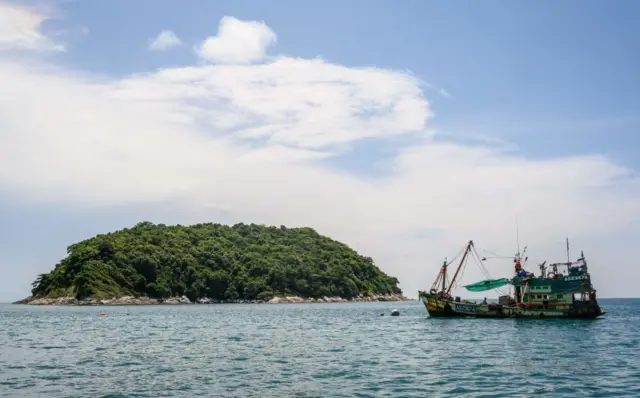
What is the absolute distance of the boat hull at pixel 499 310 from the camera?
102 m

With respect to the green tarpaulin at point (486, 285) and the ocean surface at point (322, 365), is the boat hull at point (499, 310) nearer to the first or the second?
the green tarpaulin at point (486, 285)

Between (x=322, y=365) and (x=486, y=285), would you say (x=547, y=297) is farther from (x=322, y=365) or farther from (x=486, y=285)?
(x=322, y=365)

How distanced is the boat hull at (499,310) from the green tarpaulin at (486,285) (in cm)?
489

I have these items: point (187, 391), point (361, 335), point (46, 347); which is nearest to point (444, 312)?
point (361, 335)

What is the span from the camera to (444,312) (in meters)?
111

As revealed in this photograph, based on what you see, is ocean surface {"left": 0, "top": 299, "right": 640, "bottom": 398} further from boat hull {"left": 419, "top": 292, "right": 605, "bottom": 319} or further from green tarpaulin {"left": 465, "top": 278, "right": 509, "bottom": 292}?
green tarpaulin {"left": 465, "top": 278, "right": 509, "bottom": 292}

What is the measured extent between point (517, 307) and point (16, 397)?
87.4 metres

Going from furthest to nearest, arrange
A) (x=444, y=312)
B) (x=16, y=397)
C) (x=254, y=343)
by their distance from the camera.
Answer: (x=444, y=312), (x=254, y=343), (x=16, y=397)

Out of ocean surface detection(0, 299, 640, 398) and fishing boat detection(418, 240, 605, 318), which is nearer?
ocean surface detection(0, 299, 640, 398)

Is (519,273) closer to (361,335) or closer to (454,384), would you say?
(361,335)

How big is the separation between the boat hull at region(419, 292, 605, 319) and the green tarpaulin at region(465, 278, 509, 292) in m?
4.89

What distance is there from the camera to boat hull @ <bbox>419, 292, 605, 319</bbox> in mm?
101688

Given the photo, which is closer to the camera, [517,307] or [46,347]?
[46,347]

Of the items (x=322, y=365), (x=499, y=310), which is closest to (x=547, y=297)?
(x=499, y=310)
